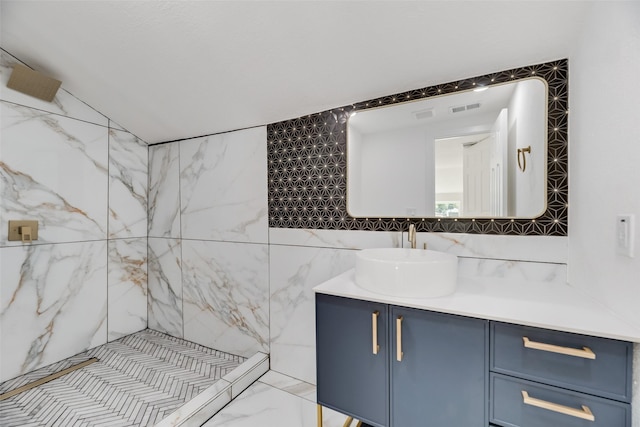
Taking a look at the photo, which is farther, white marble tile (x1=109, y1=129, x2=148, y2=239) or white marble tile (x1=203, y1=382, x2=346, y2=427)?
white marble tile (x1=109, y1=129, x2=148, y2=239)

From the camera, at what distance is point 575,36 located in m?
1.10

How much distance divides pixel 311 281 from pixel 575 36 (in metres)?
1.68

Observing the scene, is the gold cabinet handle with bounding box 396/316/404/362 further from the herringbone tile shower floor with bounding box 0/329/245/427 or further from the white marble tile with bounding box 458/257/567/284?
the herringbone tile shower floor with bounding box 0/329/245/427

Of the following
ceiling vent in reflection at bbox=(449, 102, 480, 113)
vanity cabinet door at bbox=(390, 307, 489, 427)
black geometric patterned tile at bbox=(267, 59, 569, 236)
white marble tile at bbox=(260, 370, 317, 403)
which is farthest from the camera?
white marble tile at bbox=(260, 370, 317, 403)

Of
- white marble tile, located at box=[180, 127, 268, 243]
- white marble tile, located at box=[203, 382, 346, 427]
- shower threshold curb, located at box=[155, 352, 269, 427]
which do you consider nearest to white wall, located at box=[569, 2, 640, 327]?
white marble tile, located at box=[203, 382, 346, 427]

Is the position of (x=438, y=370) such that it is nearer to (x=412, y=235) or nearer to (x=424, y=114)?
(x=412, y=235)

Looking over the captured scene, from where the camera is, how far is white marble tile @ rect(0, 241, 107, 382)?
176 cm

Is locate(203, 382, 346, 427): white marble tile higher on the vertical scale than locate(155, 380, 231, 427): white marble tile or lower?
lower

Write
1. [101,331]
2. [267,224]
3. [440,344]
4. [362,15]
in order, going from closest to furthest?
[440,344]
[362,15]
[267,224]
[101,331]

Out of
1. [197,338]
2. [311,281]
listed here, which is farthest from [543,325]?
[197,338]

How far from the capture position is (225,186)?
2127 mm

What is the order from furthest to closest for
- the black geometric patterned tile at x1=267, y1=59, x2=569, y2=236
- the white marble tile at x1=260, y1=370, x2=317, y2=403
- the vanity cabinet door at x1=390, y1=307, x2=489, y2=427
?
the white marble tile at x1=260, y1=370, x2=317, y2=403 → the black geometric patterned tile at x1=267, y1=59, x2=569, y2=236 → the vanity cabinet door at x1=390, y1=307, x2=489, y2=427

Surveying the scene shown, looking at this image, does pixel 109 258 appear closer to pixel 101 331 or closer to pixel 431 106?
pixel 101 331

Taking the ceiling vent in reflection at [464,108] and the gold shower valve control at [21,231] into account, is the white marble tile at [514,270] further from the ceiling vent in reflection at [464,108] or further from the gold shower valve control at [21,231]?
the gold shower valve control at [21,231]
